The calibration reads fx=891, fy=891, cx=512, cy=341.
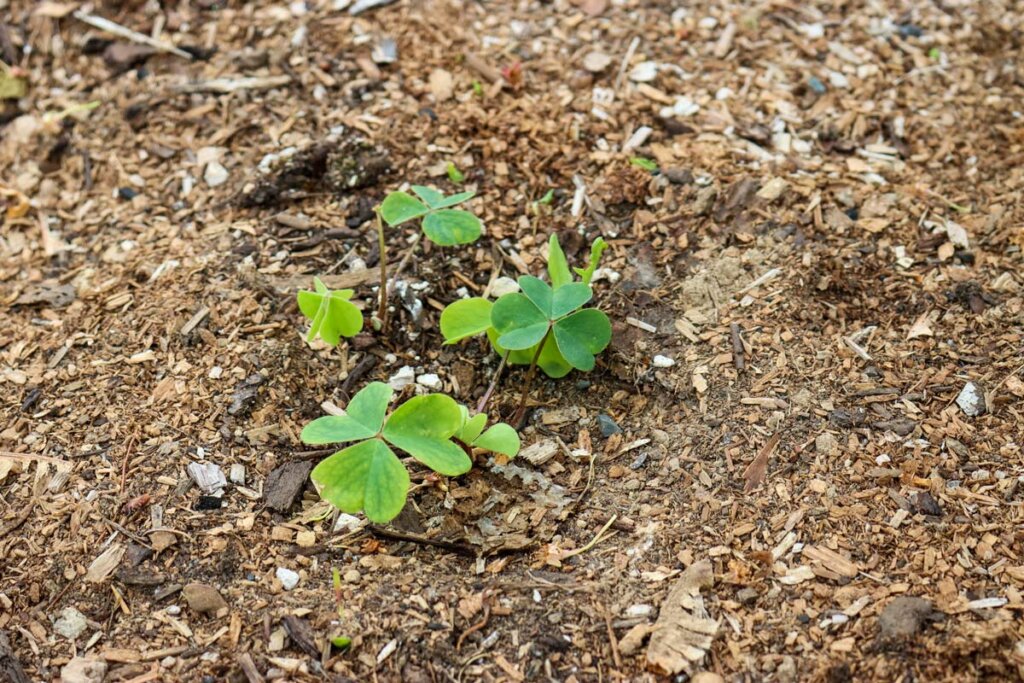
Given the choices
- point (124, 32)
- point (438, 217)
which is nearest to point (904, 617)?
point (438, 217)

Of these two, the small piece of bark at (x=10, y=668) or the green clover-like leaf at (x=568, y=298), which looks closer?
the small piece of bark at (x=10, y=668)

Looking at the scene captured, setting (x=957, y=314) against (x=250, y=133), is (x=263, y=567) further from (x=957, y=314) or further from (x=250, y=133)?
(x=957, y=314)

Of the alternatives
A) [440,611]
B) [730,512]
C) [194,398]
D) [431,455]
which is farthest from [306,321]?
[730,512]

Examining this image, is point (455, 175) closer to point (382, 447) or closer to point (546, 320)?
point (546, 320)

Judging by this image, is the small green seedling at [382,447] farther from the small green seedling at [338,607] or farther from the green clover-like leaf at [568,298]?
the green clover-like leaf at [568,298]

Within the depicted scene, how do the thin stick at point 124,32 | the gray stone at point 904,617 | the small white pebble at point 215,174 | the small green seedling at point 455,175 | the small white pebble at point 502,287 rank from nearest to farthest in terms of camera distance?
the gray stone at point 904,617 < the small white pebble at point 502,287 < the small green seedling at point 455,175 < the small white pebble at point 215,174 < the thin stick at point 124,32

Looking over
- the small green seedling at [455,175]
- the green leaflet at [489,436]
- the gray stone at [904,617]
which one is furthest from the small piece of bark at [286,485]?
the gray stone at [904,617]
